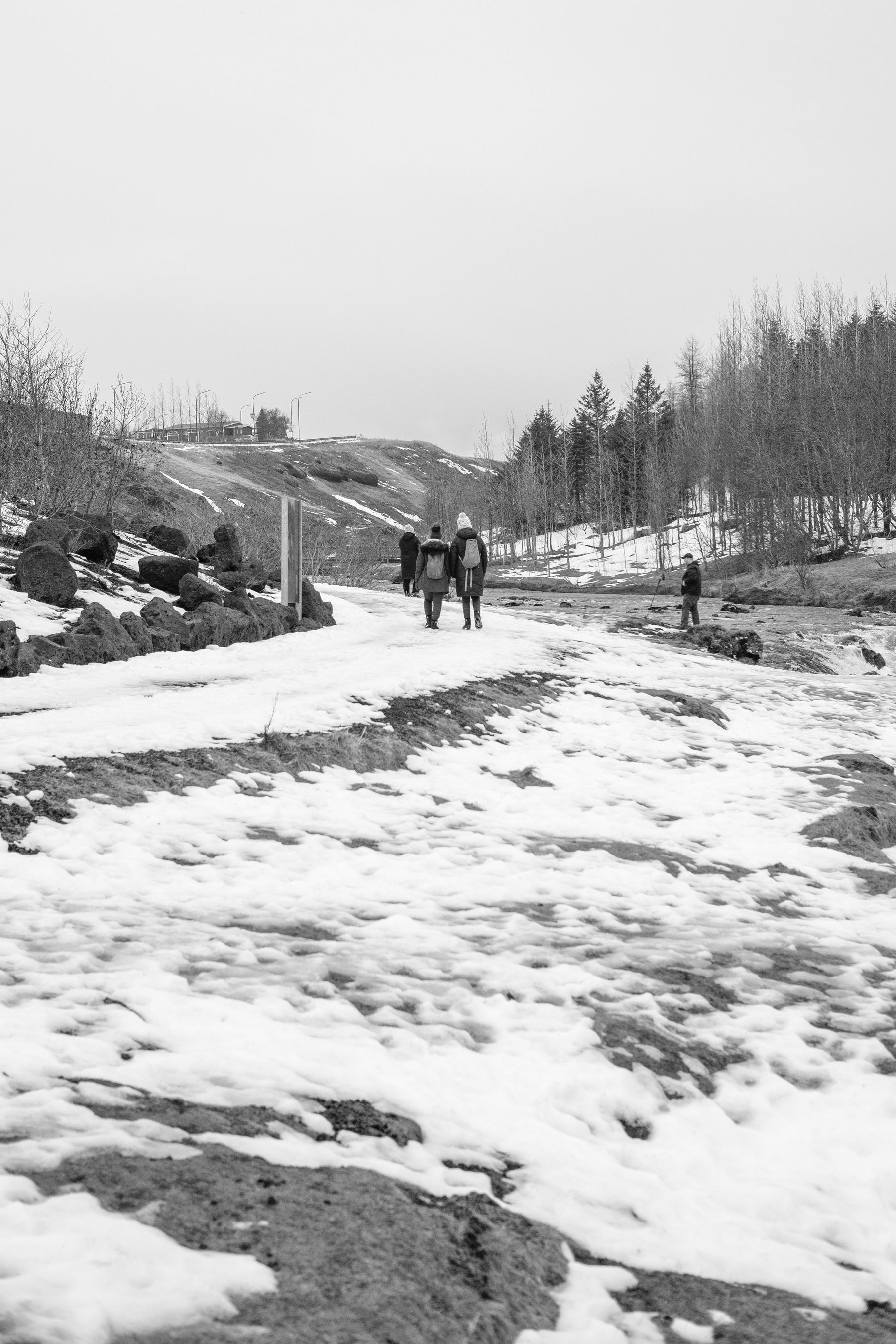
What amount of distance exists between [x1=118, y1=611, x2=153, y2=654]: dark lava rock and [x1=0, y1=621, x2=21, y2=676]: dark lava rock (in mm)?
2111

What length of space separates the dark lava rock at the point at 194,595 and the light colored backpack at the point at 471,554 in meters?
3.81

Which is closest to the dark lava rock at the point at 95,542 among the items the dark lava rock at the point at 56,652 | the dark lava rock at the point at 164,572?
the dark lava rock at the point at 164,572

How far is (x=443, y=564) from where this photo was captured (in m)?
16.4

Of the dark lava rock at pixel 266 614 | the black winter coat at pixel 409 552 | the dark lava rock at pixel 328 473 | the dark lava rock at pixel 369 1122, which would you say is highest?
the dark lava rock at pixel 328 473

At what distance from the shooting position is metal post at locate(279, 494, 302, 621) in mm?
16953

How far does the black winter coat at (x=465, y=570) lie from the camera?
16.4 metres

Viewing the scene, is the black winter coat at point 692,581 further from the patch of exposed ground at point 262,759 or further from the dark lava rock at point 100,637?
the dark lava rock at point 100,637

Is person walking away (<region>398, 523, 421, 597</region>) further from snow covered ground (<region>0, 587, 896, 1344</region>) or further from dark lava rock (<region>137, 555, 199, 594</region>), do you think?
snow covered ground (<region>0, 587, 896, 1344</region>)

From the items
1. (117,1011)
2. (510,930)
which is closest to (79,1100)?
(117,1011)

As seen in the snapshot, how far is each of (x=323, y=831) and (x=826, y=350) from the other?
61.5 m

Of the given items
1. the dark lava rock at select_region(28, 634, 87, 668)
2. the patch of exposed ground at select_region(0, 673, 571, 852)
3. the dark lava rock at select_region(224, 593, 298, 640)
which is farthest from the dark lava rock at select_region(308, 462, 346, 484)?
the patch of exposed ground at select_region(0, 673, 571, 852)

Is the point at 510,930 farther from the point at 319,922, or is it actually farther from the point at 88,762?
the point at 88,762

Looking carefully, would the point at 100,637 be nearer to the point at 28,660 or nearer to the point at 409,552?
the point at 28,660

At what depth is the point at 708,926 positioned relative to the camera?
546 cm
